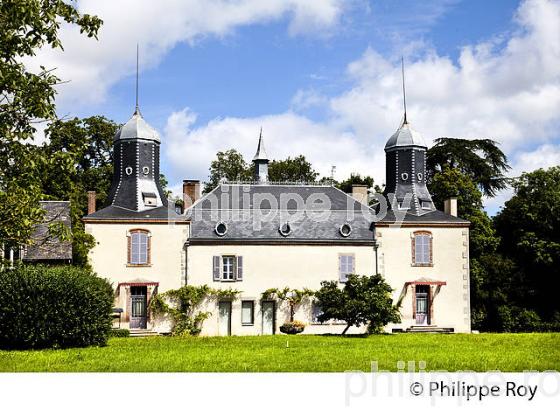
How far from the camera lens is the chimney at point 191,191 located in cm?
3469

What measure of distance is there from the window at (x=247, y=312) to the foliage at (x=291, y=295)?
619mm

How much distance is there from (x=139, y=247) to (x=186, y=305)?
3.11m

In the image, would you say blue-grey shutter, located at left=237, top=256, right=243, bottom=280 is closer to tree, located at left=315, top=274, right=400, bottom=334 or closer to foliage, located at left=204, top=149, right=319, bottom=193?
tree, located at left=315, top=274, right=400, bottom=334

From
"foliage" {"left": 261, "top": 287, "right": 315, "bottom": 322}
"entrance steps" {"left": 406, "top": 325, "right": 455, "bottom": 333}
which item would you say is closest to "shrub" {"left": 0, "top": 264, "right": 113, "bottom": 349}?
"foliage" {"left": 261, "top": 287, "right": 315, "bottom": 322}

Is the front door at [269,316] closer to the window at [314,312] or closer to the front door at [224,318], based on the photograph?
the front door at [224,318]

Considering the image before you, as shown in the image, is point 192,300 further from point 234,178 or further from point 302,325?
point 234,178

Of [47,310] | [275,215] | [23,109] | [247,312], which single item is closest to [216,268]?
[247,312]

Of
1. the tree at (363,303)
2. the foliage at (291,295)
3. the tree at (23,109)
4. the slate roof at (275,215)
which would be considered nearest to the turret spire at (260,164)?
the slate roof at (275,215)

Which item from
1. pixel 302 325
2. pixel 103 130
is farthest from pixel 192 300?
pixel 103 130

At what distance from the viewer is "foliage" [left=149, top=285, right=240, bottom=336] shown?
32625mm

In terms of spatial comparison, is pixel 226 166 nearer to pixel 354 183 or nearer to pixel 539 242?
pixel 354 183

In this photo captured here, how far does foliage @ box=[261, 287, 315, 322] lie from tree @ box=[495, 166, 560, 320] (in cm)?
1108

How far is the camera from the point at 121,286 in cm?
3259
